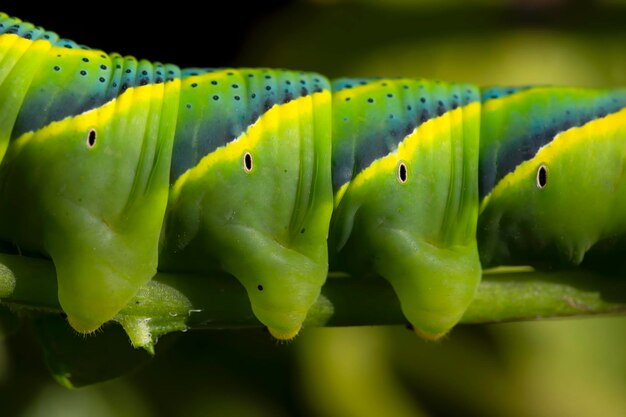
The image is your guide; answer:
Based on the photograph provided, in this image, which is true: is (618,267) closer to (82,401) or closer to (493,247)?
(493,247)

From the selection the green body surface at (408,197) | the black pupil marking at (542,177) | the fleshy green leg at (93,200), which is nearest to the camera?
the fleshy green leg at (93,200)

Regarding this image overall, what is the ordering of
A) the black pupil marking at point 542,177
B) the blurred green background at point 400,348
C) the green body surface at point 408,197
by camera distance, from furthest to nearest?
the blurred green background at point 400,348 → the black pupil marking at point 542,177 → the green body surface at point 408,197

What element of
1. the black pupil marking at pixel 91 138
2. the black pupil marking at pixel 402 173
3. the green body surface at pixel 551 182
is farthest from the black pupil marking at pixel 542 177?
the black pupil marking at pixel 91 138

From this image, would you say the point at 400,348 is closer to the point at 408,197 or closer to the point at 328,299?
the point at 408,197

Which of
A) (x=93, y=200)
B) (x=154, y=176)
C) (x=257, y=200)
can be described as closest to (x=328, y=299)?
(x=257, y=200)

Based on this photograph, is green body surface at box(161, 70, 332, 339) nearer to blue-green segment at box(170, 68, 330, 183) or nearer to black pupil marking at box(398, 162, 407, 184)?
blue-green segment at box(170, 68, 330, 183)

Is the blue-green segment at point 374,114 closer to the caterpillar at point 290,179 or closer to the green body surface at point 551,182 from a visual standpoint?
the caterpillar at point 290,179

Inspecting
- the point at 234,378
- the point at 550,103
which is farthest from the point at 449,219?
the point at 234,378
